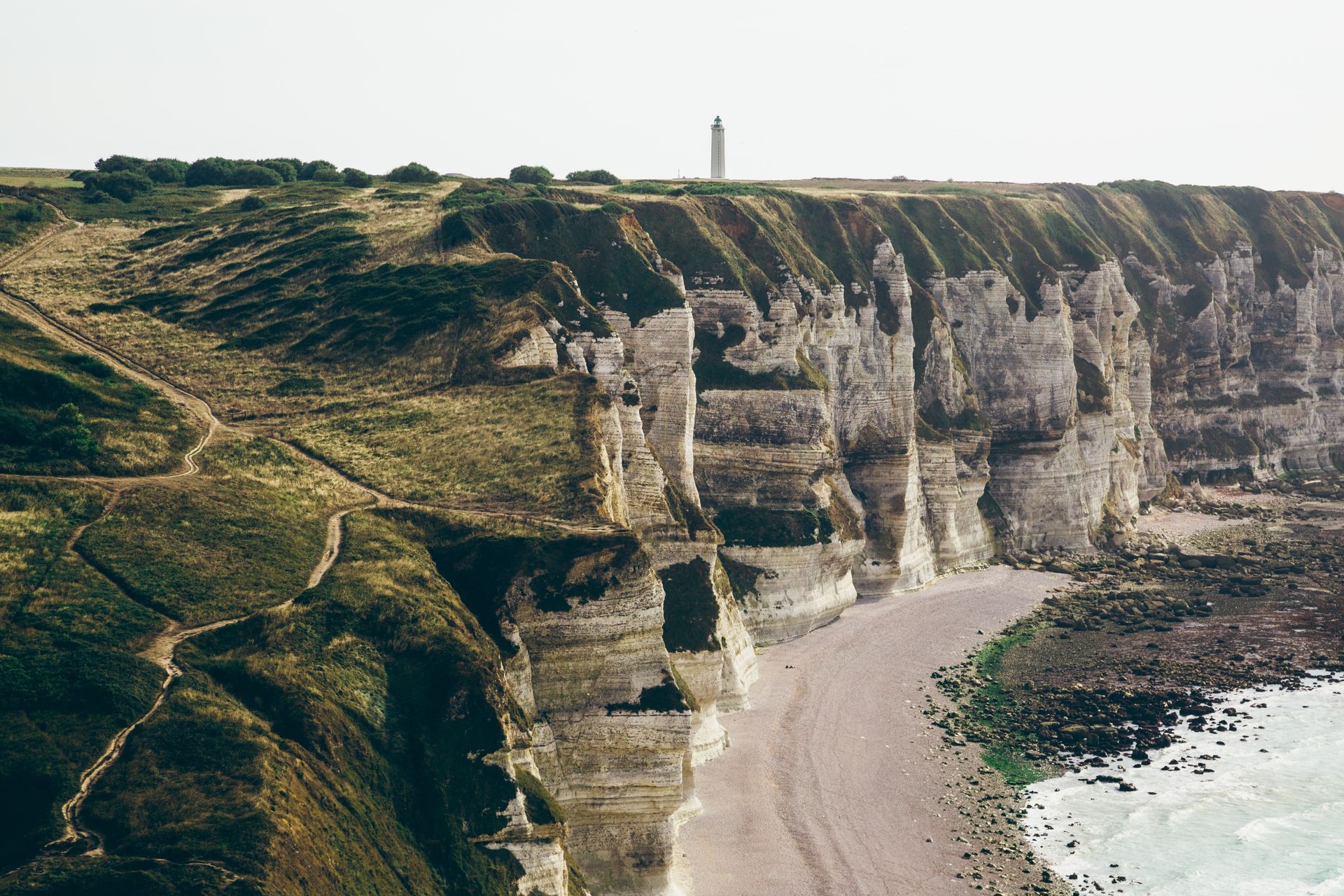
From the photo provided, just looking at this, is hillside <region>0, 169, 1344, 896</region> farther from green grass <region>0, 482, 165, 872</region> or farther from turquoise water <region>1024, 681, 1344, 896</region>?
turquoise water <region>1024, 681, 1344, 896</region>

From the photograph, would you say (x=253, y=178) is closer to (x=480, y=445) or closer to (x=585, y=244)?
(x=585, y=244)

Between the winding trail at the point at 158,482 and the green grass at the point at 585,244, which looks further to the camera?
the green grass at the point at 585,244

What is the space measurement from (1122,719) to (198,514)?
4743cm

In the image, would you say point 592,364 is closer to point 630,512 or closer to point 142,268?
point 630,512

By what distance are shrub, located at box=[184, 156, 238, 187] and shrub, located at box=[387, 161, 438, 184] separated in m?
13.0

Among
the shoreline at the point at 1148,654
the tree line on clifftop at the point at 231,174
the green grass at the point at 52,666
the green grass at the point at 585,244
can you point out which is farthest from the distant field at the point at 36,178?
the shoreline at the point at 1148,654

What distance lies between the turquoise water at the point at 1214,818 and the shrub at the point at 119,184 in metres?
76.7

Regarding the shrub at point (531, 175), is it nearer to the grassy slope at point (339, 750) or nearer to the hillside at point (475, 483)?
the hillside at point (475, 483)

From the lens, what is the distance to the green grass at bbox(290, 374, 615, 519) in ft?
153

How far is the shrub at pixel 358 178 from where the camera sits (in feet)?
335

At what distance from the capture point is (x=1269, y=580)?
314 feet

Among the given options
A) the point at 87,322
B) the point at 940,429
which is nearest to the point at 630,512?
the point at 87,322

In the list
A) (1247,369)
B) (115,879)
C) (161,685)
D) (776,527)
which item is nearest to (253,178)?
(776,527)

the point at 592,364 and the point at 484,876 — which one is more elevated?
the point at 592,364
